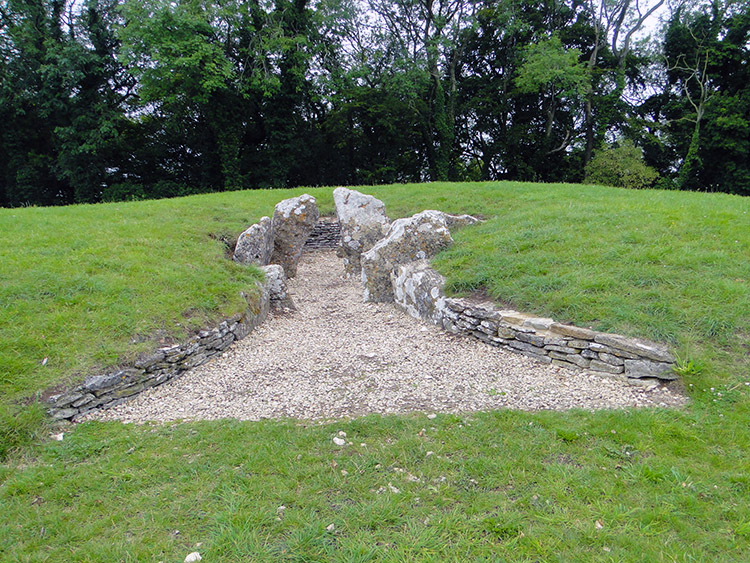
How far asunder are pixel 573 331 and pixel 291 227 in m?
7.88

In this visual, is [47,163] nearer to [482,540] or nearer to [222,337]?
[222,337]

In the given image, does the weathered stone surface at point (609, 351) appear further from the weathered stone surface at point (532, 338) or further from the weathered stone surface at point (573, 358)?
the weathered stone surface at point (532, 338)

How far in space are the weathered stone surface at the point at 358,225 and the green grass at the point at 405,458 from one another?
426 cm

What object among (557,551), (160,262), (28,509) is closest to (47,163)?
(160,262)

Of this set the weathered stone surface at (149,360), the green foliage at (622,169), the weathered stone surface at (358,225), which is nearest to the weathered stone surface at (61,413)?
the weathered stone surface at (149,360)

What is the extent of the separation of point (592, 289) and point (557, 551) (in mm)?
4927

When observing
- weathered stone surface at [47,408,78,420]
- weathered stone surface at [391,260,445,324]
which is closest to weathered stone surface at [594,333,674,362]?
weathered stone surface at [391,260,445,324]

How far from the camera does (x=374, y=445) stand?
173 inches

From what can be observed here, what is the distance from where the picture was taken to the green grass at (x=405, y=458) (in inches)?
125

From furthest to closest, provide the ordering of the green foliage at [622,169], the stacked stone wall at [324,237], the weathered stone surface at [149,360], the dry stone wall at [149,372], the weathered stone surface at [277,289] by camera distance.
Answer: the green foliage at [622,169] < the stacked stone wall at [324,237] < the weathered stone surface at [277,289] < the weathered stone surface at [149,360] < the dry stone wall at [149,372]

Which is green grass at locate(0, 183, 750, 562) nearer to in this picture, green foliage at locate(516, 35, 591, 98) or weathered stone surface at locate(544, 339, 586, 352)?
weathered stone surface at locate(544, 339, 586, 352)

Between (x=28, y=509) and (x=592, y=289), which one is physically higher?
(x=592, y=289)

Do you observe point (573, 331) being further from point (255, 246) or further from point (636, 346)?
point (255, 246)

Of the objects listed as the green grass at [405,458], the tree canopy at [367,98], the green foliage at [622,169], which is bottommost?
the green grass at [405,458]
